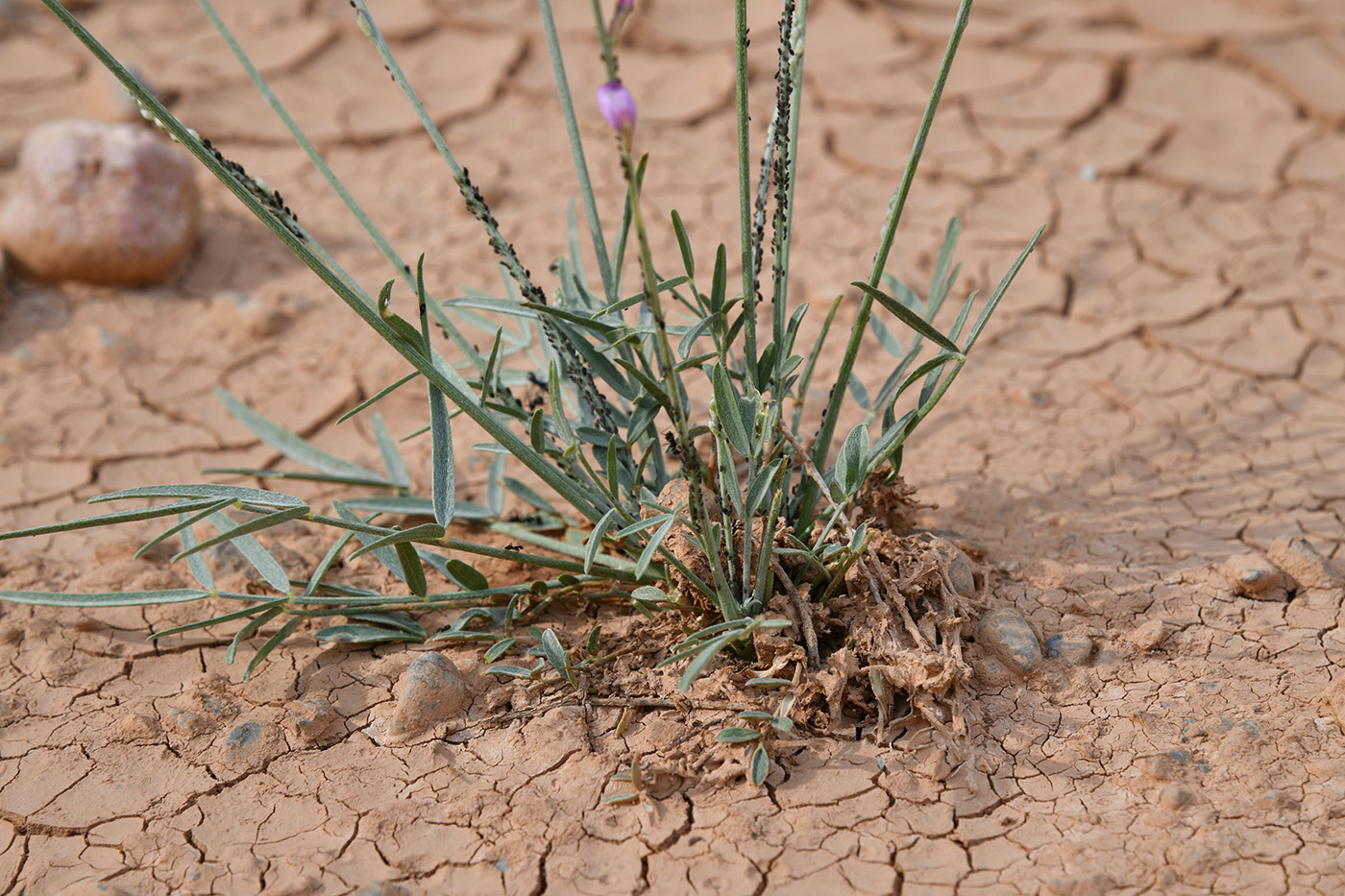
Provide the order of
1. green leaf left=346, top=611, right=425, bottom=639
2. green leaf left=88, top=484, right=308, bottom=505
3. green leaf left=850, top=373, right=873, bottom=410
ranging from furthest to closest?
green leaf left=850, top=373, right=873, bottom=410
green leaf left=346, top=611, right=425, bottom=639
green leaf left=88, top=484, right=308, bottom=505

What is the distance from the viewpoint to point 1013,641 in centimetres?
168

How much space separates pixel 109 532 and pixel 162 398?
1.87 ft

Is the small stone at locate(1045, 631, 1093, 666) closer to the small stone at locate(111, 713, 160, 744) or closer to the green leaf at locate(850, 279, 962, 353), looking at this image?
the green leaf at locate(850, 279, 962, 353)

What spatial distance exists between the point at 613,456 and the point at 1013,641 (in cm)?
73

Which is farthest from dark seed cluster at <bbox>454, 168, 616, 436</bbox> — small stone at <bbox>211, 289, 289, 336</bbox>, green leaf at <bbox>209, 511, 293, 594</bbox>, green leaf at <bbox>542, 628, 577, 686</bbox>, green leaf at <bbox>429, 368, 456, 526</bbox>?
small stone at <bbox>211, 289, 289, 336</bbox>

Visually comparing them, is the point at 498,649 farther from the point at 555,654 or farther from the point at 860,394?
the point at 860,394

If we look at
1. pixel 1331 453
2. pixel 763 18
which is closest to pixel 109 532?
pixel 1331 453

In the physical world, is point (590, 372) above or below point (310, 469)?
above

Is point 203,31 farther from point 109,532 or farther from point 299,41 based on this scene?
point 109,532

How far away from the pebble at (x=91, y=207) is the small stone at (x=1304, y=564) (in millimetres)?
2888

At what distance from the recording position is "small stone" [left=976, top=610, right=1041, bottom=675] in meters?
1.67

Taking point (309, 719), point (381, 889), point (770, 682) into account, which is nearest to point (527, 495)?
point (309, 719)

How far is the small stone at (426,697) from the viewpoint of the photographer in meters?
1.64

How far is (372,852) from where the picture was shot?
147cm
